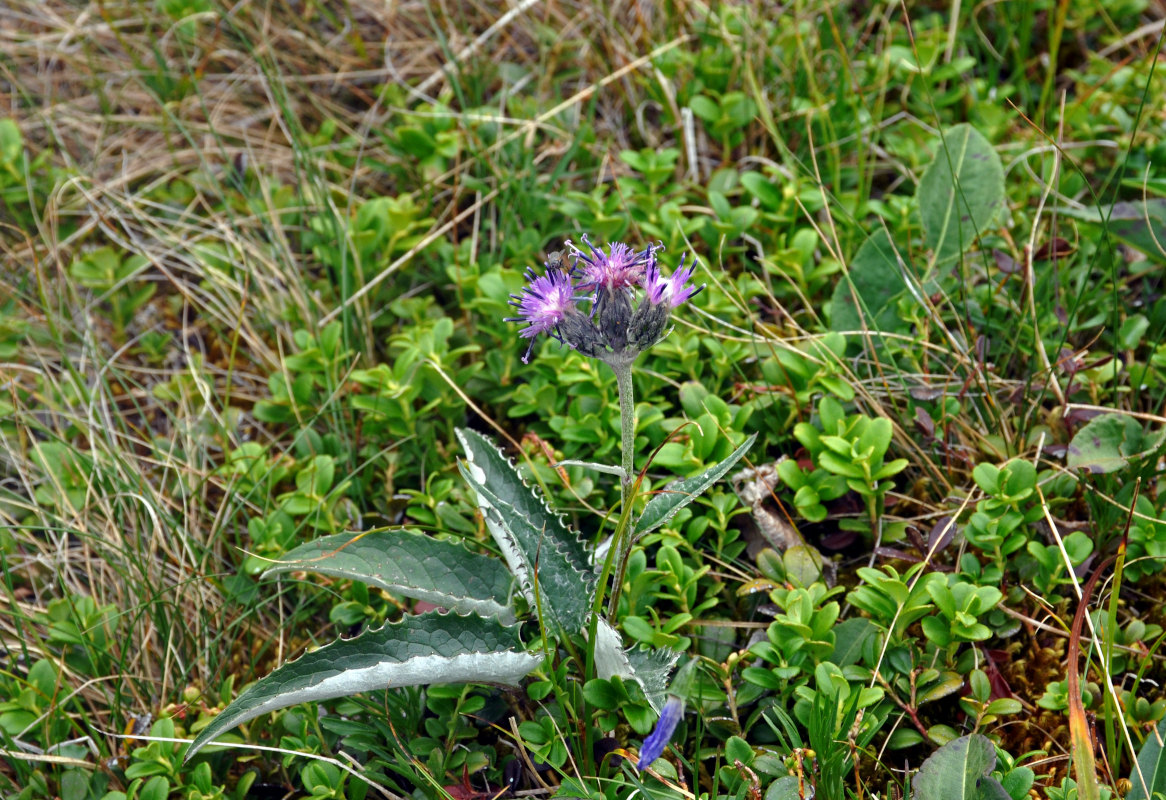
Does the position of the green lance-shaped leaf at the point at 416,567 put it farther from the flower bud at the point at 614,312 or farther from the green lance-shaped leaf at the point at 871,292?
the green lance-shaped leaf at the point at 871,292

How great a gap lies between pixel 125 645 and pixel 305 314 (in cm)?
116

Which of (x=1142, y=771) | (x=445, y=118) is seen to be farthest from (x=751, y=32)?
(x=1142, y=771)

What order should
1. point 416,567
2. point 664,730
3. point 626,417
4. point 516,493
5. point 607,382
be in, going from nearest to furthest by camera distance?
point 664,730 → point 626,417 → point 416,567 → point 516,493 → point 607,382

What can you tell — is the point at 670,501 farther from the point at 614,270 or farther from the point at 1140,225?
the point at 1140,225

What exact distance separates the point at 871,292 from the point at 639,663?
136cm

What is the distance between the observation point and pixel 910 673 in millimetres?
1885

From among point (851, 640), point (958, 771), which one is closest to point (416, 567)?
point (851, 640)

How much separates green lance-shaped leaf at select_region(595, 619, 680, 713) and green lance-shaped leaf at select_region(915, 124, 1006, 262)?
5.00ft

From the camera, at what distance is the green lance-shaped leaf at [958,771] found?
1.68 metres

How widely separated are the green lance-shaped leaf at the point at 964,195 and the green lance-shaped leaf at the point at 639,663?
1.52 m

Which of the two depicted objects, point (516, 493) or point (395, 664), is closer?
point (395, 664)

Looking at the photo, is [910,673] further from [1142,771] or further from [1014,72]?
[1014,72]

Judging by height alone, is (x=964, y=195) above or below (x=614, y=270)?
below

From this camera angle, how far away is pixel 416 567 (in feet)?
6.42
